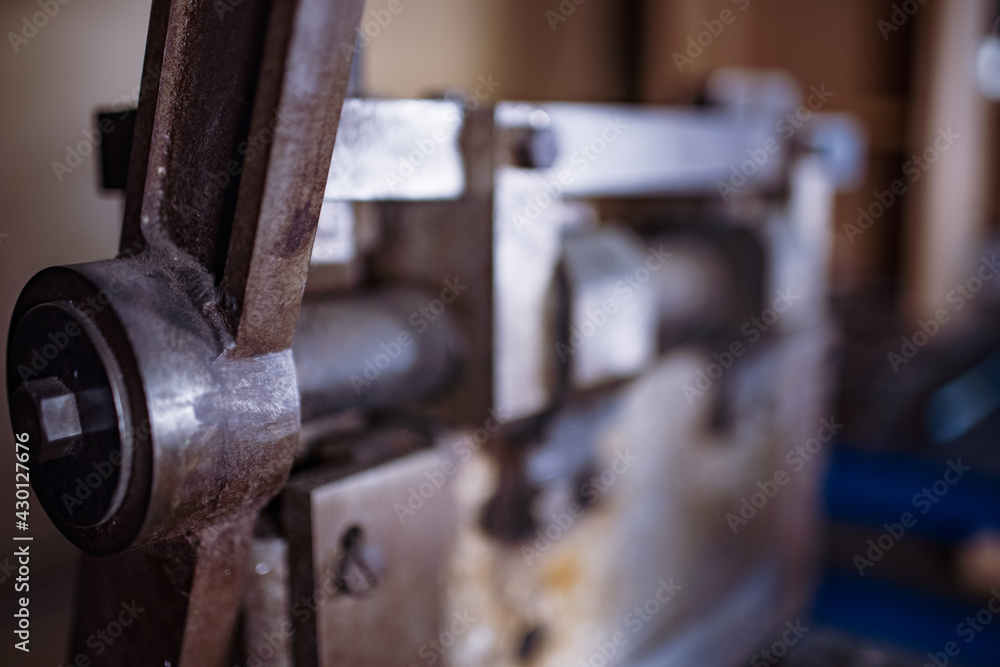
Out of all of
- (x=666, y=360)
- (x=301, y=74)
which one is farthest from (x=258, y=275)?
(x=666, y=360)

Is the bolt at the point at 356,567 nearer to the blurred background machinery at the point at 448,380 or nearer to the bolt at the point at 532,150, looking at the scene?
the blurred background machinery at the point at 448,380

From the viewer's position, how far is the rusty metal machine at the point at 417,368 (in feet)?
1.51

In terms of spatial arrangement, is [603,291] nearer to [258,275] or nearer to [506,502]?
[506,502]

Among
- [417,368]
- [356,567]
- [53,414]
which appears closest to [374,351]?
[417,368]

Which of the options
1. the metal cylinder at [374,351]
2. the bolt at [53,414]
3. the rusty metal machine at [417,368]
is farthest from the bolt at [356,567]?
the bolt at [53,414]

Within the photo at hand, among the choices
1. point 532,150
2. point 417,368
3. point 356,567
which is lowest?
point 356,567

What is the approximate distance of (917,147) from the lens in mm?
2797

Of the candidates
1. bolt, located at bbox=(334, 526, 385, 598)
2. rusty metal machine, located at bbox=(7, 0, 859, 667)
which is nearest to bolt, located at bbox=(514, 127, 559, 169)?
rusty metal machine, located at bbox=(7, 0, 859, 667)

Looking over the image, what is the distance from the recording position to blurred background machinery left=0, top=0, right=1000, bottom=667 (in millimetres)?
471

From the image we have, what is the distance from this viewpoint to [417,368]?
0.74 meters

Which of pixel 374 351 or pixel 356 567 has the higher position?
pixel 374 351

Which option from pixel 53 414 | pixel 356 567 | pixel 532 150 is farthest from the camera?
pixel 532 150

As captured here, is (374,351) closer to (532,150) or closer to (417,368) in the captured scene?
Result: (417,368)

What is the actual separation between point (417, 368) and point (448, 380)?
47 mm
